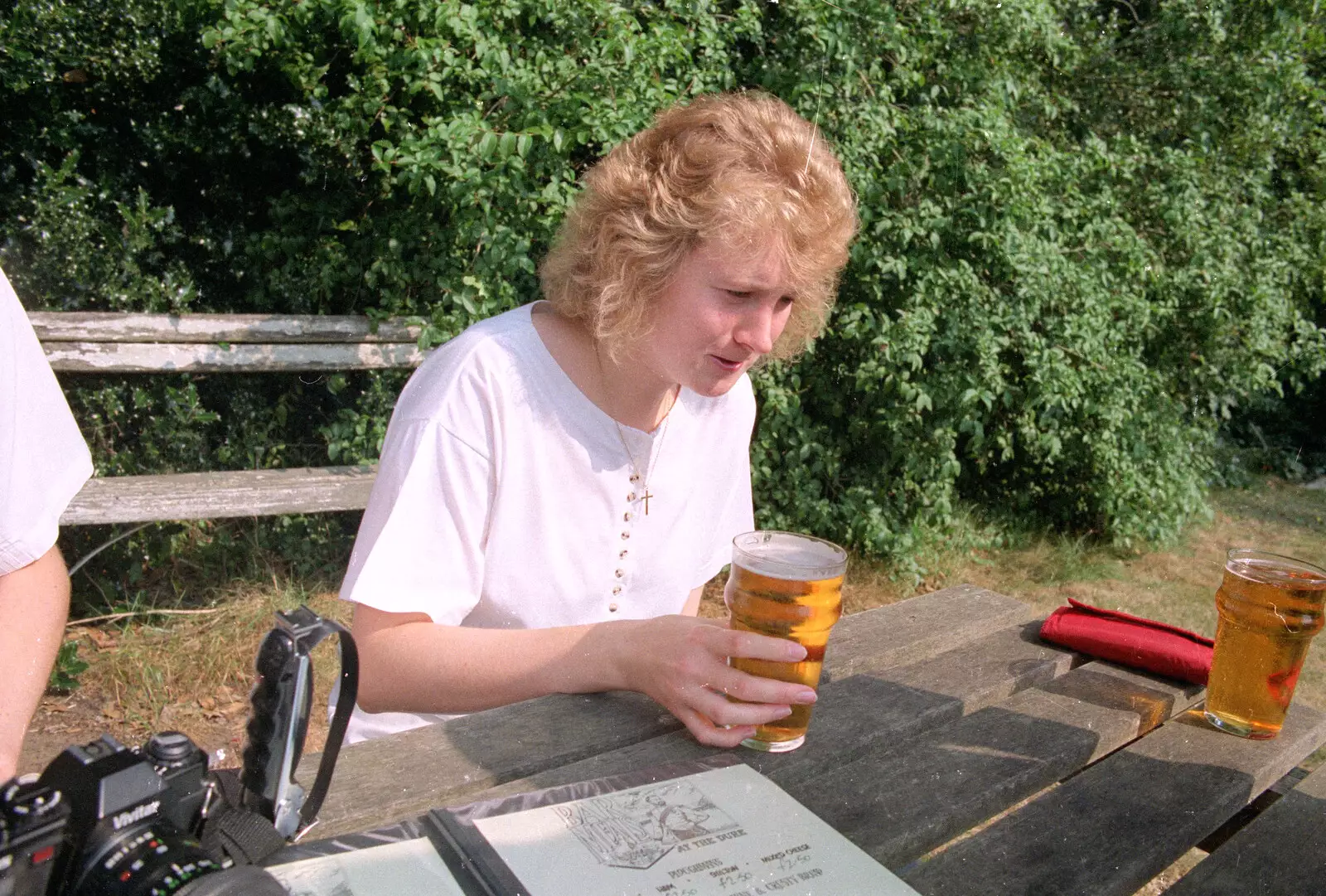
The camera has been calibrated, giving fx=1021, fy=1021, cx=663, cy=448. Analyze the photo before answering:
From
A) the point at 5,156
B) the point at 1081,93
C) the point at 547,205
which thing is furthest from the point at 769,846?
the point at 1081,93

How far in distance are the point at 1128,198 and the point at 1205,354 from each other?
3.23 feet

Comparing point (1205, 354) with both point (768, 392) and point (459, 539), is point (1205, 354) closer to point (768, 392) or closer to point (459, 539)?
point (768, 392)

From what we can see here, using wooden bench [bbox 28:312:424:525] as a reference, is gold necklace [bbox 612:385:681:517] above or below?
above

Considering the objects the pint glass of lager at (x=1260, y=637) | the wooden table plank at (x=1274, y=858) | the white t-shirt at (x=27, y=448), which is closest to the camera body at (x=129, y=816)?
the white t-shirt at (x=27, y=448)

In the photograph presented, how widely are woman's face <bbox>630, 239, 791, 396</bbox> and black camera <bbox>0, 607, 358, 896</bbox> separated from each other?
0.97 meters

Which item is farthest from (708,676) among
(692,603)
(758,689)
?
(692,603)

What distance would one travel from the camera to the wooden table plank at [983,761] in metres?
1.09

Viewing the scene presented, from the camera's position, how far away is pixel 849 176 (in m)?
3.92

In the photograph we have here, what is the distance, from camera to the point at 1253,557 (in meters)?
1.47

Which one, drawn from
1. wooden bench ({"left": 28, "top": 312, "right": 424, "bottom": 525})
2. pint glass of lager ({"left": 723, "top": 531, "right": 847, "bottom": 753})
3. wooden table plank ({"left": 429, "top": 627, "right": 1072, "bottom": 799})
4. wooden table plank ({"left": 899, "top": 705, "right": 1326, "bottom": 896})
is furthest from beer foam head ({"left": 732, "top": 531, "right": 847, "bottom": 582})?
wooden bench ({"left": 28, "top": 312, "right": 424, "bottom": 525})

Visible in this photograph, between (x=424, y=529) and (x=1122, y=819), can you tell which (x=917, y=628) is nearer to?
(x=1122, y=819)

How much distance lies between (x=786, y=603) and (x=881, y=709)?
310 millimetres

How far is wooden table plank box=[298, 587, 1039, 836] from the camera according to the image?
42.2 inches

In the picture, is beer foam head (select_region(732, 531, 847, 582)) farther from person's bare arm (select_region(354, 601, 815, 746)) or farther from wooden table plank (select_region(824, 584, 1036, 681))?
wooden table plank (select_region(824, 584, 1036, 681))
